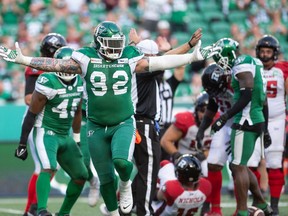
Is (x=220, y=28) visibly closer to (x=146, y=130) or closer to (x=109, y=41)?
(x=146, y=130)

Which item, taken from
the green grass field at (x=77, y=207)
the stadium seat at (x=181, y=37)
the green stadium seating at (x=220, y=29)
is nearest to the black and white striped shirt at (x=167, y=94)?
the green grass field at (x=77, y=207)

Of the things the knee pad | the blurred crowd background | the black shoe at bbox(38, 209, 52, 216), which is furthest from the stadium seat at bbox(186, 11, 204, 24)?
the knee pad

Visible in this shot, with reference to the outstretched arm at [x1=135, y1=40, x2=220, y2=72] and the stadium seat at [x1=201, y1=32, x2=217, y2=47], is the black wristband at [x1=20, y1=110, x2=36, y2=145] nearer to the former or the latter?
the outstretched arm at [x1=135, y1=40, x2=220, y2=72]

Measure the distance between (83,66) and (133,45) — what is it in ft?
3.16

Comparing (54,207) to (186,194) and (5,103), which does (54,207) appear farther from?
(5,103)

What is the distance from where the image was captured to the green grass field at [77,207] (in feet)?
33.3

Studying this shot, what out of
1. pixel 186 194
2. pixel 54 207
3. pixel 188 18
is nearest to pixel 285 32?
pixel 188 18

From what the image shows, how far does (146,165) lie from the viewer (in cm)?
855

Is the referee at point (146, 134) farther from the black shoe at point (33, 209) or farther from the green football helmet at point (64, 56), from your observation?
the black shoe at point (33, 209)

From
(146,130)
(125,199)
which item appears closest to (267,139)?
(146,130)

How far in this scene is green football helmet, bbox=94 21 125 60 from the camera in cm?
793

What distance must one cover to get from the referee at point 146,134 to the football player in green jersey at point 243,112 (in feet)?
2.00

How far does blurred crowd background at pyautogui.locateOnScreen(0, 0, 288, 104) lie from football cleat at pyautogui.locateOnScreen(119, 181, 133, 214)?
7.46 meters

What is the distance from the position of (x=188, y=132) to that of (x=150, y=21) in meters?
7.23
